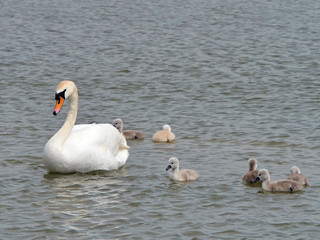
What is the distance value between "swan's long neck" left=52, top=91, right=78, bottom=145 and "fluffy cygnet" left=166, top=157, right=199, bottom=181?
71.2 inches

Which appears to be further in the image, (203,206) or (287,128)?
(287,128)

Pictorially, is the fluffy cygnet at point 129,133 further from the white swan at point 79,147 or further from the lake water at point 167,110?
the white swan at point 79,147

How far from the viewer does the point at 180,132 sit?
15.7 m

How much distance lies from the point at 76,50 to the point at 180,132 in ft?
29.3

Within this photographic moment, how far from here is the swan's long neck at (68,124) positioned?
510 inches

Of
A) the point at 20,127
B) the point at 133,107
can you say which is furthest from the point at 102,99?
the point at 20,127

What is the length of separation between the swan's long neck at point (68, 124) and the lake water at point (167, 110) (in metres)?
0.64

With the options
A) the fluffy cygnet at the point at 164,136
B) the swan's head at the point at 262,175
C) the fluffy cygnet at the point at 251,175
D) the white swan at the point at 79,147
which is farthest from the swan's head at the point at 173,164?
the fluffy cygnet at the point at 164,136

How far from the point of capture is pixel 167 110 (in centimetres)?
1738

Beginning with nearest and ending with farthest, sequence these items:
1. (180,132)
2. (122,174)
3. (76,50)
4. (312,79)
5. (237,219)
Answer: (237,219) → (122,174) → (180,132) → (312,79) → (76,50)

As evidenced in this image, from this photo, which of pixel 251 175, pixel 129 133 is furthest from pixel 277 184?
pixel 129 133

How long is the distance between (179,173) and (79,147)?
68.5 inches

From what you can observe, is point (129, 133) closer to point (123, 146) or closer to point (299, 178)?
point (123, 146)

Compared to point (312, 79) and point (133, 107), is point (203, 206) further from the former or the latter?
point (312, 79)
